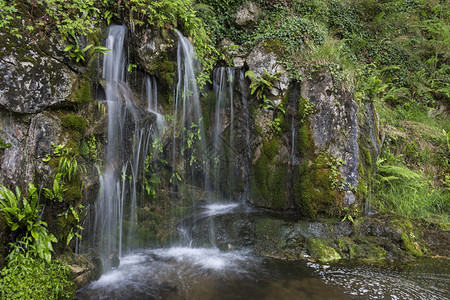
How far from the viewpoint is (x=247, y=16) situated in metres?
8.78

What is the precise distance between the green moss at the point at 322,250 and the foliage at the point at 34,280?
175 inches

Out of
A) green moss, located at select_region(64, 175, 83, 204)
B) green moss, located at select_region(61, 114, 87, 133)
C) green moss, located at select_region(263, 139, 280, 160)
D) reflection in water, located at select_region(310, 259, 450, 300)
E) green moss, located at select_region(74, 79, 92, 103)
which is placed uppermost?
green moss, located at select_region(74, 79, 92, 103)

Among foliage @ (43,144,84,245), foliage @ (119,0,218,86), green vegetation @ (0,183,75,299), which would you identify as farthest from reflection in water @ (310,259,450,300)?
foliage @ (119,0,218,86)

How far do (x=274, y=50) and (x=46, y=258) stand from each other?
6.81m

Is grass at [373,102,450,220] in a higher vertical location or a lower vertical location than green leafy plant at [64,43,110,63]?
lower

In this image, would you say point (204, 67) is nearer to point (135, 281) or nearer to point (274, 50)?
point (274, 50)

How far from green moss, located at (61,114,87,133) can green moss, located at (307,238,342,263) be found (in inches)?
200

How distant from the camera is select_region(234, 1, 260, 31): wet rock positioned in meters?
8.76

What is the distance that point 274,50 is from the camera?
288 inches

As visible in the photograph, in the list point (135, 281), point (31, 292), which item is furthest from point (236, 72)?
point (31, 292)

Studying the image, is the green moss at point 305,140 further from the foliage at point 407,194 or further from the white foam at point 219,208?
the foliage at point 407,194

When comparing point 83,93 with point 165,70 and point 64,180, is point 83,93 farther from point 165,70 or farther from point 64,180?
point 165,70

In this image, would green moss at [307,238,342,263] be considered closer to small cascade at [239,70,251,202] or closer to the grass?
small cascade at [239,70,251,202]

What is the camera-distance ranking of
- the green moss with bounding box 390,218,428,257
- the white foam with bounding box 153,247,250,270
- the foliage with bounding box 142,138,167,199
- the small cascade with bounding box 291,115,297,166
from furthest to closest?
the small cascade with bounding box 291,115,297,166 < the foliage with bounding box 142,138,167,199 < the green moss with bounding box 390,218,428,257 < the white foam with bounding box 153,247,250,270
